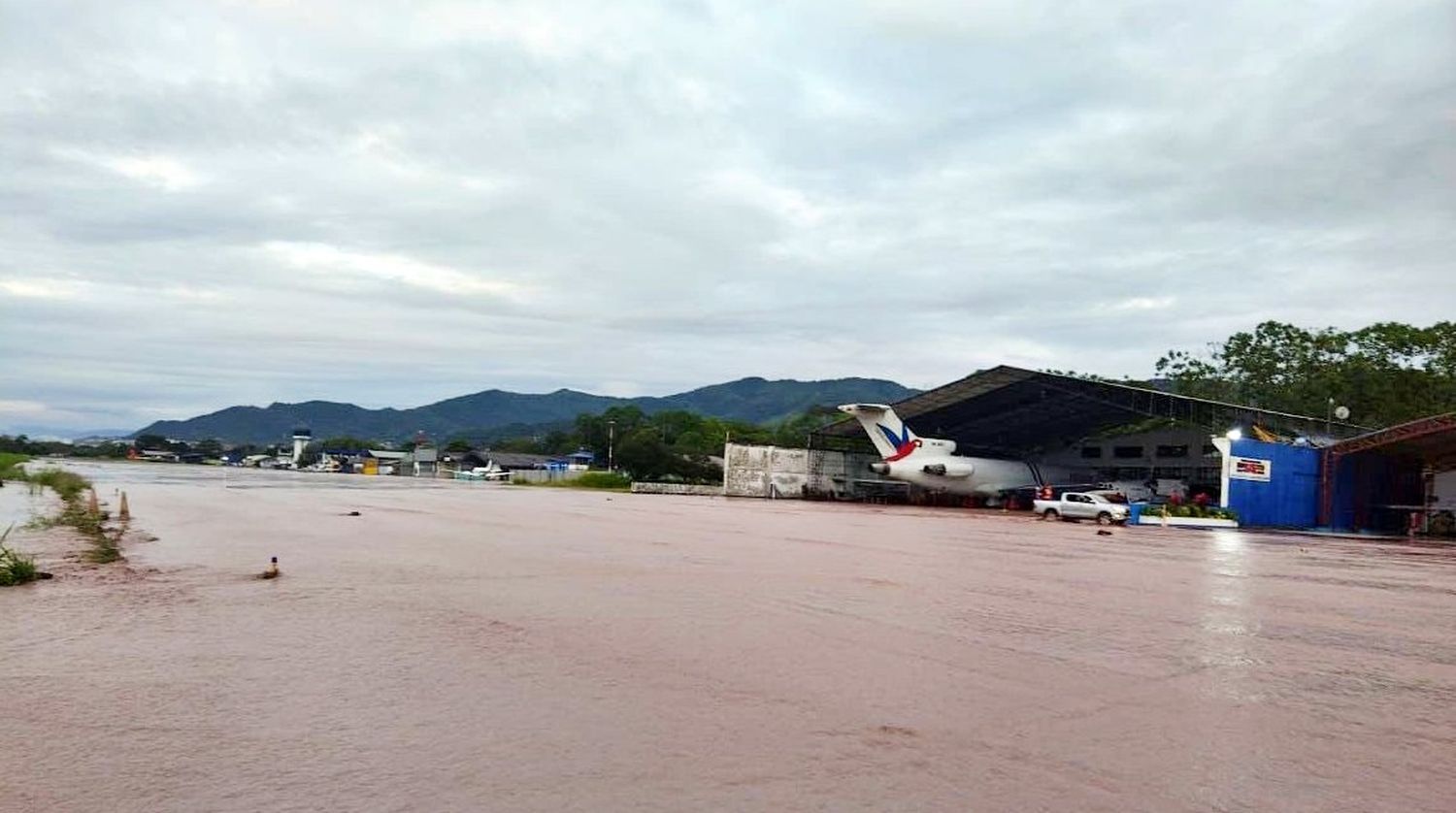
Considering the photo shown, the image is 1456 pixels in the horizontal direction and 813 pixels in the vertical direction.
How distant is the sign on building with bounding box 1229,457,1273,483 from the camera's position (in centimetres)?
3619

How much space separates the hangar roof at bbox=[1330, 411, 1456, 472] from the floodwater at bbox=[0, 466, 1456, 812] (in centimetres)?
2320

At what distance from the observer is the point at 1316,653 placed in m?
7.91

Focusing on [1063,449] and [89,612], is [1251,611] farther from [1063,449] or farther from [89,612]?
[1063,449]

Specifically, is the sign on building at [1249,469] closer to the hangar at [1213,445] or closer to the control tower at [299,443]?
the hangar at [1213,445]

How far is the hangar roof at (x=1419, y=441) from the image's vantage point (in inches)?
1256

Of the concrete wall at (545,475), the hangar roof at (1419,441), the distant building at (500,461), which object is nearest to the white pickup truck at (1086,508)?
the hangar roof at (1419,441)

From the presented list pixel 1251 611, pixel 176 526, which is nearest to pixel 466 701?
pixel 1251 611

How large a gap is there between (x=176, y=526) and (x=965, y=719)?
1891 centimetres

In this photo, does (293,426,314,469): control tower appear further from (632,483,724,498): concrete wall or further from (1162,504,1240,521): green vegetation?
(1162,504,1240,521): green vegetation

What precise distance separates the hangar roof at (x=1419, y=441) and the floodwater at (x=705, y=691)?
2320 cm

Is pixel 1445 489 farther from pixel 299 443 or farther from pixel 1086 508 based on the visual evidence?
pixel 299 443

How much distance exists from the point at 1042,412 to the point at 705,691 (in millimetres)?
50763

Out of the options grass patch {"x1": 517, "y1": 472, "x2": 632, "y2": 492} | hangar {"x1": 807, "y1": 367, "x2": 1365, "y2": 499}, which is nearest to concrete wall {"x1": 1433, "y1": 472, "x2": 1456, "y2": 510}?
hangar {"x1": 807, "y1": 367, "x2": 1365, "y2": 499}

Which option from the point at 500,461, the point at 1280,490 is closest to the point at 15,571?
the point at 1280,490
